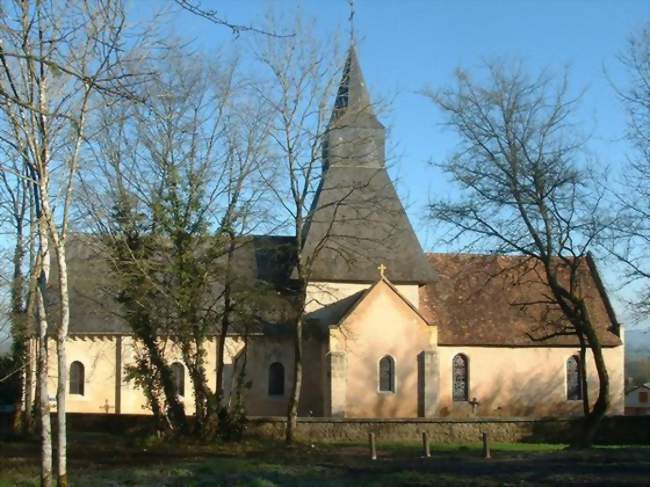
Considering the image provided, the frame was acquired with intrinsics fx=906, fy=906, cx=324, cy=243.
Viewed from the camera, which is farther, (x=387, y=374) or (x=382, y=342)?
(x=387, y=374)

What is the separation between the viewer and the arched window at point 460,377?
137ft

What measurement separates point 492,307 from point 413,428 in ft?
47.0

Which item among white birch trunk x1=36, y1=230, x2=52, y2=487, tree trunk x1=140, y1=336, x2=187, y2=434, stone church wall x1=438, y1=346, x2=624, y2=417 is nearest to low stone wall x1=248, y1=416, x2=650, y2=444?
tree trunk x1=140, y1=336, x2=187, y2=434

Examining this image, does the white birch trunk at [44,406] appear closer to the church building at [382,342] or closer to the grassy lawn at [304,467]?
the grassy lawn at [304,467]

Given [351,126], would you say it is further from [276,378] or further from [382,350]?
[276,378]

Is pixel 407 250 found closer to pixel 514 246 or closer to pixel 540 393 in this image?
pixel 540 393

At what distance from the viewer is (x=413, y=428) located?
3100 centimetres

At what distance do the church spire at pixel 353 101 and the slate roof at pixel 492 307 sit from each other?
1013 centimetres

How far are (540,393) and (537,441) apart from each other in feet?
36.5

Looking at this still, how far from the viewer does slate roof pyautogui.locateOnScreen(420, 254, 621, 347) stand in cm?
4219

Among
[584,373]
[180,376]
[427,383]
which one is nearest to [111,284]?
[180,376]

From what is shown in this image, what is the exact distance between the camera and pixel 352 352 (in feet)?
126

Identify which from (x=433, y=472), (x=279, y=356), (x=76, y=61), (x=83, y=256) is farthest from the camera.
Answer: (x=279, y=356)

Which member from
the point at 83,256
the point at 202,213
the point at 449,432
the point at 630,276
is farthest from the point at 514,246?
the point at 83,256
